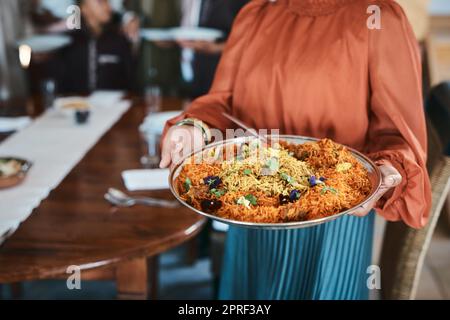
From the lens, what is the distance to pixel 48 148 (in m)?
2.05

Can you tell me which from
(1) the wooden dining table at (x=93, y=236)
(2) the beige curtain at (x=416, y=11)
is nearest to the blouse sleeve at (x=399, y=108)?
(1) the wooden dining table at (x=93, y=236)

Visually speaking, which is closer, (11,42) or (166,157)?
(166,157)

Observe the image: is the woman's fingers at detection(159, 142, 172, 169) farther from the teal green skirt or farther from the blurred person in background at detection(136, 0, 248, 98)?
the blurred person in background at detection(136, 0, 248, 98)

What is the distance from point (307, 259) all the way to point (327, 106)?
441 millimetres

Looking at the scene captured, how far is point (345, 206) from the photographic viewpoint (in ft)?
3.51

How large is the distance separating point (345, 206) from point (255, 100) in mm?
483

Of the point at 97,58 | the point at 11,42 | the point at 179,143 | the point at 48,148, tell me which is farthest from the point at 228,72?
the point at 11,42

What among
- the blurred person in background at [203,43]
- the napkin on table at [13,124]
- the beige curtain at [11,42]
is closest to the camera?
the napkin on table at [13,124]

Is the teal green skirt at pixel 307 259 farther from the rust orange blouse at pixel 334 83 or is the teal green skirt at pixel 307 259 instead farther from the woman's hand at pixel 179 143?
the woman's hand at pixel 179 143

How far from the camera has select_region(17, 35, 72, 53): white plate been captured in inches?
189

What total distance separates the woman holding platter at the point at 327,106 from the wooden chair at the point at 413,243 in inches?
7.9

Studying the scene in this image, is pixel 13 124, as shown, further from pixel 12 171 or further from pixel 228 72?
pixel 228 72

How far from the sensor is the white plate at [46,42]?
4.80 meters
